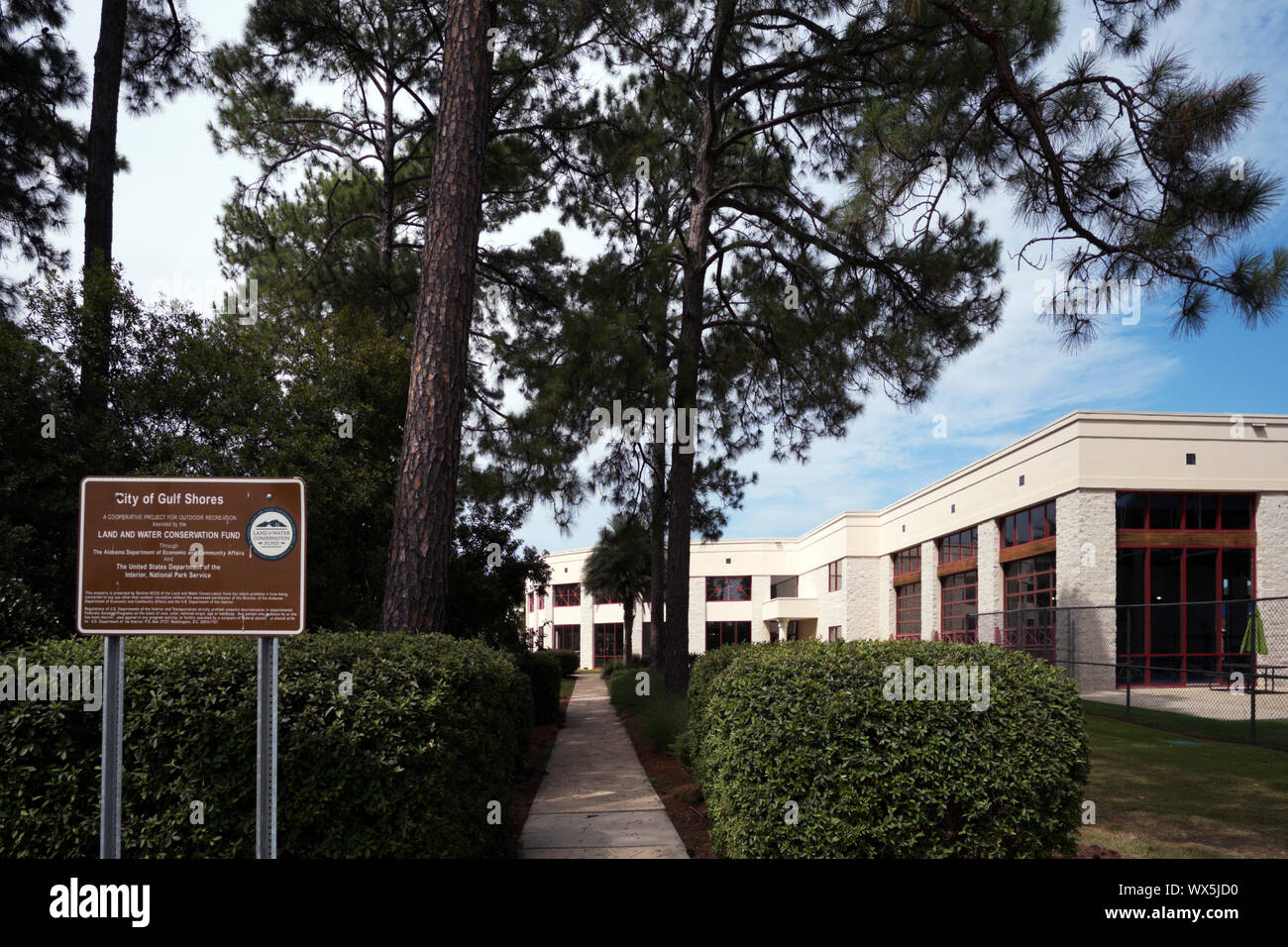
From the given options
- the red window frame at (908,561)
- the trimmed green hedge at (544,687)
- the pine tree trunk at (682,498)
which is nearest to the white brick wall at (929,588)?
the red window frame at (908,561)

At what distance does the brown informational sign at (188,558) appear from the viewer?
384 cm

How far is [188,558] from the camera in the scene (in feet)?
12.8

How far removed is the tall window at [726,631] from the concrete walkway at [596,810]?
1442 inches

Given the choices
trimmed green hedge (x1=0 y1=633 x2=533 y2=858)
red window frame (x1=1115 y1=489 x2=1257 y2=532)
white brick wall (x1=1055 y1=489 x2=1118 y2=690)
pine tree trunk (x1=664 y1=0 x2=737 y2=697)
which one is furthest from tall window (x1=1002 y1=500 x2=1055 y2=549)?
trimmed green hedge (x1=0 y1=633 x2=533 y2=858)

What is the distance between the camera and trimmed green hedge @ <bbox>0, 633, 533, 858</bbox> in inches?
173

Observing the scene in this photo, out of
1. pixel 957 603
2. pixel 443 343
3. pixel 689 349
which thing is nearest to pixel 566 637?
pixel 957 603

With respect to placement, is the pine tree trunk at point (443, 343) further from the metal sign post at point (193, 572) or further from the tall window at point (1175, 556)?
the tall window at point (1175, 556)

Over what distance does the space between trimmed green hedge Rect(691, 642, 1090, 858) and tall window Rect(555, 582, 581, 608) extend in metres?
51.2

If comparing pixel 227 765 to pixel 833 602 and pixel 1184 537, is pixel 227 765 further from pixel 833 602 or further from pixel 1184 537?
pixel 833 602

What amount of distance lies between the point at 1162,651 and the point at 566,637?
42550 millimetres

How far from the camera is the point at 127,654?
4660mm

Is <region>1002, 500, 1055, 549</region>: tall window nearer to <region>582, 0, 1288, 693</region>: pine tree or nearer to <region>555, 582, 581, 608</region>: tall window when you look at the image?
<region>582, 0, 1288, 693</region>: pine tree
